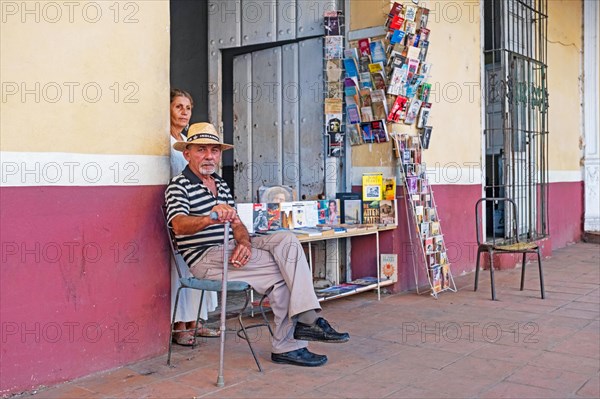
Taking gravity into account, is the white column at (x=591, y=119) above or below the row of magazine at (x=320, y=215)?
above

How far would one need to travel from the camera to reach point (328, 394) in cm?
325

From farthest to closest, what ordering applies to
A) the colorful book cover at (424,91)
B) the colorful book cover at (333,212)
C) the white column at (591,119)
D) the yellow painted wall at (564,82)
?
the white column at (591,119) < the yellow painted wall at (564,82) < the colorful book cover at (424,91) < the colorful book cover at (333,212)

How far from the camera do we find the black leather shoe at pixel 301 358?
371cm

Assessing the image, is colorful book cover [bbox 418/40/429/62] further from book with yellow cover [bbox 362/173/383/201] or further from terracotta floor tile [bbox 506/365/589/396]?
terracotta floor tile [bbox 506/365/589/396]

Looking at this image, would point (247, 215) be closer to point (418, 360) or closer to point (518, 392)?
point (418, 360)

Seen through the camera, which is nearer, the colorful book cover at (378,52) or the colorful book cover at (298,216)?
the colorful book cover at (298,216)

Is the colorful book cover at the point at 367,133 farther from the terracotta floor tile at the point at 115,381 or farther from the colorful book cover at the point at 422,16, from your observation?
the terracotta floor tile at the point at 115,381

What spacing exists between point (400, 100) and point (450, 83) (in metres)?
1.19

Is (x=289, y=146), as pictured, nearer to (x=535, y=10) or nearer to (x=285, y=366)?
(x=285, y=366)

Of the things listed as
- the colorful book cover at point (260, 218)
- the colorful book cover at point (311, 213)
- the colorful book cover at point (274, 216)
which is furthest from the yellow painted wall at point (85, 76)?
the colorful book cover at point (311, 213)

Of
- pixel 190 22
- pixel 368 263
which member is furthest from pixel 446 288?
pixel 190 22

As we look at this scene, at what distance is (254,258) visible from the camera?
3.68 m

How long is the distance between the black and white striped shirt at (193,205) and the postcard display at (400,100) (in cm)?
228

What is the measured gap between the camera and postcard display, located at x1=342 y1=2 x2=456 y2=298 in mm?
5582
